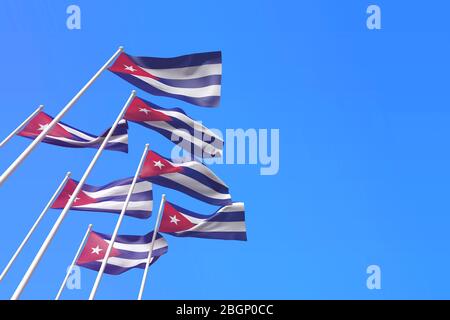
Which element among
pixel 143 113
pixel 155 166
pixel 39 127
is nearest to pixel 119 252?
pixel 155 166

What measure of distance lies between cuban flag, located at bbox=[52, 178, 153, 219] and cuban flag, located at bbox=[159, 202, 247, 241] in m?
1.52

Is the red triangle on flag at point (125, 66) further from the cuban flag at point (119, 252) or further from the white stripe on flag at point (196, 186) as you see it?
the cuban flag at point (119, 252)

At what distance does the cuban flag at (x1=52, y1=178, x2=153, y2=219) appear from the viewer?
1875cm

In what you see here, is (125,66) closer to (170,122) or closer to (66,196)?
(170,122)

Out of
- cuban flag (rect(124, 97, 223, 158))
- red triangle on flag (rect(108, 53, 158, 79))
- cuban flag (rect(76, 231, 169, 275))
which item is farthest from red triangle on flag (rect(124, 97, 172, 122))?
cuban flag (rect(76, 231, 169, 275))

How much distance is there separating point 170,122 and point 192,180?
8.71ft

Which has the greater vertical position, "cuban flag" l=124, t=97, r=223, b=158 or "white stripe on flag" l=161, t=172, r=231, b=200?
"cuban flag" l=124, t=97, r=223, b=158

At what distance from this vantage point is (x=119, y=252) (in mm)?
21969

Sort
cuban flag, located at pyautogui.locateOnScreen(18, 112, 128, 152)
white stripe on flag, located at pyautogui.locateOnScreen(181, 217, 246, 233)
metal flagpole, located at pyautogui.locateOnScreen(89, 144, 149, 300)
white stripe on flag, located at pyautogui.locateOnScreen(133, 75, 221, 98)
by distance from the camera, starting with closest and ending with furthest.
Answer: white stripe on flag, located at pyautogui.locateOnScreen(133, 75, 221, 98) < metal flagpole, located at pyautogui.locateOnScreen(89, 144, 149, 300) < cuban flag, located at pyautogui.locateOnScreen(18, 112, 128, 152) < white stripe on flag, located at pyautogui.locateOnScreen(181, 217, 246, 233)

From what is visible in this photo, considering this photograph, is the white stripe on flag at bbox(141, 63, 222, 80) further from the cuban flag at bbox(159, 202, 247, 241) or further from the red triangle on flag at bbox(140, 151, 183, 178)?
the cuban flag at bbox(159, 202, 247, 241)
